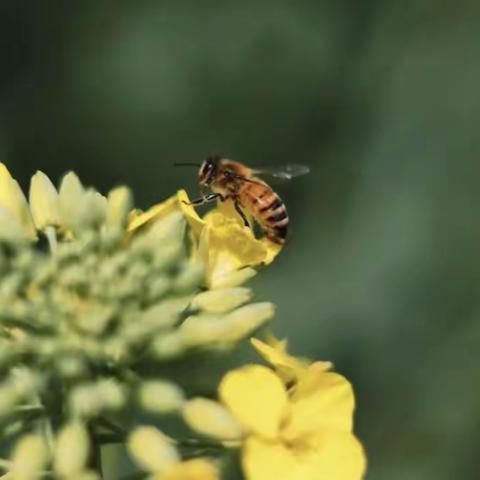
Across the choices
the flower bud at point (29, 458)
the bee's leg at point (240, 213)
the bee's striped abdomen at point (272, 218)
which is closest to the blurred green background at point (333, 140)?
the bee's striped abdomen at point (272, 218)

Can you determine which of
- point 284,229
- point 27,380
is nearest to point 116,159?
point 284,229

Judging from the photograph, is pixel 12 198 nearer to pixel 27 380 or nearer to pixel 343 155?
pixel 27 380

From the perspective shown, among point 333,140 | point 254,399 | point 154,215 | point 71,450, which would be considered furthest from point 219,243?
point 333,140

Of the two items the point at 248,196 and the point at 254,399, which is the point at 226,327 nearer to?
the point at 254,399

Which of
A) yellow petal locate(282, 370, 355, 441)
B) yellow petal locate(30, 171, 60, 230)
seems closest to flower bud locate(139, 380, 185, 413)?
yellow petal locate(282, 370, 355, 441)

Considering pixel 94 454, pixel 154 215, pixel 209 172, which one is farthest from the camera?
pixel 209 172

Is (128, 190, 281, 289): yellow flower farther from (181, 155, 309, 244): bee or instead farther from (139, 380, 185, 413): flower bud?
(139, 380, 185, 413): flower bud

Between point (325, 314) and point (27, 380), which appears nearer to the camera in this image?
point (27, 380)
